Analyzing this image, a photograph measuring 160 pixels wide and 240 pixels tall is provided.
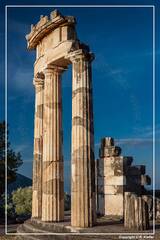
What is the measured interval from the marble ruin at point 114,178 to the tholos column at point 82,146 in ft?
13.6

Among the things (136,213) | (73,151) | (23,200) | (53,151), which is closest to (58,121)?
(53,151)

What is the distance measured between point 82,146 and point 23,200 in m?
41.4

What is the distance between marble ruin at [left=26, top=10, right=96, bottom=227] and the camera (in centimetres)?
1781

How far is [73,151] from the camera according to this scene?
60.1ft

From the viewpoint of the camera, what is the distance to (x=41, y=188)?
74.5 ft

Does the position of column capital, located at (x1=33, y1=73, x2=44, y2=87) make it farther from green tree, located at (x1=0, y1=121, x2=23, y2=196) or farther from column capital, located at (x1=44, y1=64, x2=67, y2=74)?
green tree, located at (x1=0, y1=121, x2=23, y2=196)

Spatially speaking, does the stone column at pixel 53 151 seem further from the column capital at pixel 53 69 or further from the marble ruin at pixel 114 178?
the marble ruin at pixel 114 178

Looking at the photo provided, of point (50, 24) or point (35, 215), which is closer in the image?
point (50, 24)

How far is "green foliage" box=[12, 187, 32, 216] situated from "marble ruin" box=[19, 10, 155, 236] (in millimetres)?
33934

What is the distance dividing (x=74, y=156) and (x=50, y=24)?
7.06 m

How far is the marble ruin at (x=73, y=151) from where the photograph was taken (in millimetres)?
17797

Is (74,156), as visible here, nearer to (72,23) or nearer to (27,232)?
(27,232)

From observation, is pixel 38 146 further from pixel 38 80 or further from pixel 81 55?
pixel 81 55

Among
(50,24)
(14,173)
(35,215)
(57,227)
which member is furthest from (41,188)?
(14,173)
